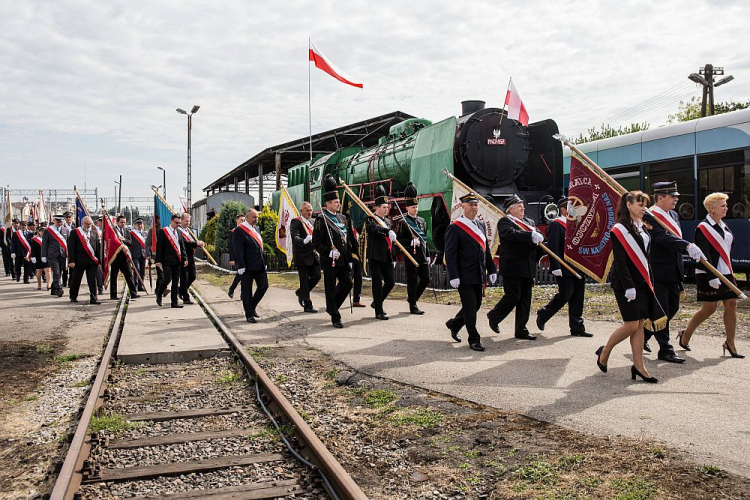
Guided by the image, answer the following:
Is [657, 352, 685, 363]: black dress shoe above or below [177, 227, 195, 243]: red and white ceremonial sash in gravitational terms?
below

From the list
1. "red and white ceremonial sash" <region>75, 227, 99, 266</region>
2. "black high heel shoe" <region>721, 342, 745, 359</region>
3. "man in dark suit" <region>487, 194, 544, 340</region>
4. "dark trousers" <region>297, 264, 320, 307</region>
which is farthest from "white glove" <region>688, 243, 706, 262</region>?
"red and white ceremonial sash" <region>75, 227, 99, 266</region>

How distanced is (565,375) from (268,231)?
18.3 metres

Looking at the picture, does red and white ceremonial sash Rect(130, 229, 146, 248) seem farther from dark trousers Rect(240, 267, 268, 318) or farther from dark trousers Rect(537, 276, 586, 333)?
dark trousers Rect(537, 276, 586, 333)

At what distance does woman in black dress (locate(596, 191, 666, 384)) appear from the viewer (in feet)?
20.0

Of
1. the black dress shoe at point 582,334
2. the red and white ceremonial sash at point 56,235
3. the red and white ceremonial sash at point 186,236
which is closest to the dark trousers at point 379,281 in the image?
the black dress shoe at point 582,334

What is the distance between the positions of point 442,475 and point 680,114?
1840 inches

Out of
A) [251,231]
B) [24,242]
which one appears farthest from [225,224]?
[251,231]

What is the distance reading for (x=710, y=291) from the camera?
7.11 meters

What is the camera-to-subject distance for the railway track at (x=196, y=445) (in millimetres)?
3863

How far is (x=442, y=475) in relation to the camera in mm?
4043

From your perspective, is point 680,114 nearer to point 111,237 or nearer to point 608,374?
point 111,237

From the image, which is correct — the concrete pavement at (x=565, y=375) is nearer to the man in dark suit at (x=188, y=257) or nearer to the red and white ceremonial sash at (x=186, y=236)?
the man in dark suit at (x=188, y=257)

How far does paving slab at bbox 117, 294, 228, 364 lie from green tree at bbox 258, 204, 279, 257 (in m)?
10.9

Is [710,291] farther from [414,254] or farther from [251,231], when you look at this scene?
[251,231]
